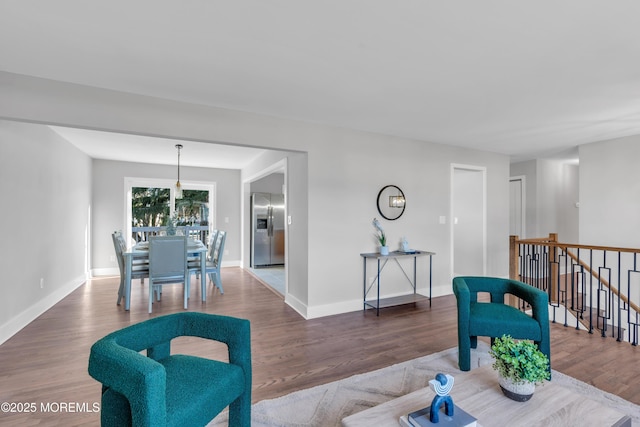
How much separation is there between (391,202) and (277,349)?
245 centimetres

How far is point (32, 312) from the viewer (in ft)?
11.5

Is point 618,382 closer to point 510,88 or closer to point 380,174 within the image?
point 510,88

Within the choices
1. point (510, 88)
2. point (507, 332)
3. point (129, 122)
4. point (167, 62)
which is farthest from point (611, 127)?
point (129, 122)

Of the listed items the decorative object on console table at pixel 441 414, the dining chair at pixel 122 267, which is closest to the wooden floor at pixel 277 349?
the dining chair at pixel 122 267

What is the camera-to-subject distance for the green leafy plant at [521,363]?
144 cm

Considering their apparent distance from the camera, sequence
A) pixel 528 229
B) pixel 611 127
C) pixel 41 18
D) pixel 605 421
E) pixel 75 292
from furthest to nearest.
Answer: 1. pixel 528 229
2. pixel 75 292
3. pixel 611 127
4. pixel 41 18
5. pixel 605 421

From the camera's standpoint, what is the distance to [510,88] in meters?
2.68

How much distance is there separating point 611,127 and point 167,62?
16.3 ft

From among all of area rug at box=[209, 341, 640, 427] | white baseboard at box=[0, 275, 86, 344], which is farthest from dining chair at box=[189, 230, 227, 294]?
area rug at box=[209, 341, 640, 427]

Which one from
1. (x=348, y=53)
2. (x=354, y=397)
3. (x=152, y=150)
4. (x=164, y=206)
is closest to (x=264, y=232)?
(x=164, y=206)

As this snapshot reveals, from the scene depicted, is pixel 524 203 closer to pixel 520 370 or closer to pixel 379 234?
pixel 379 234

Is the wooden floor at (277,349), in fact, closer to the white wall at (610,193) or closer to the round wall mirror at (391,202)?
the round wall mirror at (391,202)

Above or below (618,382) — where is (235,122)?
above

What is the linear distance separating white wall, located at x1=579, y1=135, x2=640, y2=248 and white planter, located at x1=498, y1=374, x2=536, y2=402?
420 centimetres
